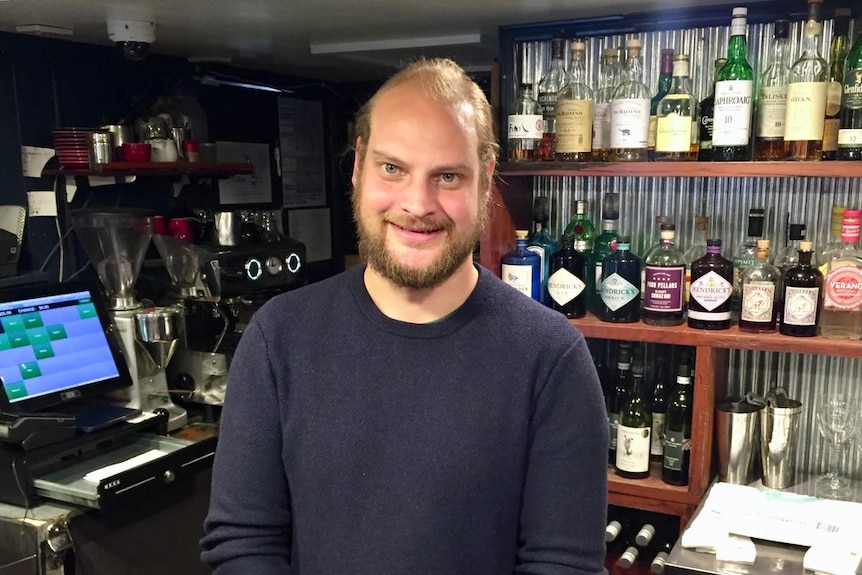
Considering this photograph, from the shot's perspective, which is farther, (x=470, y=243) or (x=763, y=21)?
(x=763, y=21)

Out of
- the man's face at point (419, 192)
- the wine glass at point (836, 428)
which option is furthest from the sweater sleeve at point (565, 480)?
the wine glass at point (836, 428)

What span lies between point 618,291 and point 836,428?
Result: 59cm

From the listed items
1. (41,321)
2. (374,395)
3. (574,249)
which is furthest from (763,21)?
(41,321)

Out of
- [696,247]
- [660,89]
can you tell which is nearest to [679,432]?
[696,247]

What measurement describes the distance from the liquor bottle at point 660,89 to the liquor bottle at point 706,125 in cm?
10

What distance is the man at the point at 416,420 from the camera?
3.72 ft

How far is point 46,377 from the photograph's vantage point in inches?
72.9

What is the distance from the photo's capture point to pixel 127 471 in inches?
68.1

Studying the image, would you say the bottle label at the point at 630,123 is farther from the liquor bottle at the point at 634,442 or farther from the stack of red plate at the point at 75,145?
the stack of red plate at the point at 75,145

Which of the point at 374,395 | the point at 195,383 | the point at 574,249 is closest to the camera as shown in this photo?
the point at 374,395

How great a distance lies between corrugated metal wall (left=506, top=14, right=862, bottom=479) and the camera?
180cm

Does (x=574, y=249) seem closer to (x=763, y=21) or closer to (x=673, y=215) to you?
(x=673, y=215)

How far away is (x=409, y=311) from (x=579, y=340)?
277 millimetres

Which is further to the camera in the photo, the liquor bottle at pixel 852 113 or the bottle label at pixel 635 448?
the bottle label at pixel 635 448
